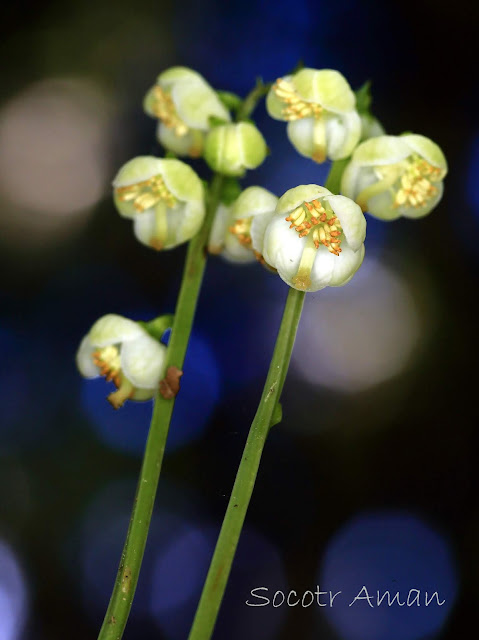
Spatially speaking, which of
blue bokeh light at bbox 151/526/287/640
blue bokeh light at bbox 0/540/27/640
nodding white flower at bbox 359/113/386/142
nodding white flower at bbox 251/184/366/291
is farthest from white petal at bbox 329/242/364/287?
blue bokeh light at bbox 0/540/27/640

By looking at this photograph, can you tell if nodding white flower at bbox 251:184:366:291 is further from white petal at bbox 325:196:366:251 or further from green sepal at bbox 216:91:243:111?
green sepal at bbox 216:91:243:111

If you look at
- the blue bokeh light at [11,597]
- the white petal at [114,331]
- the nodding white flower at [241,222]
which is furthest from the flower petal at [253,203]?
the blue bokeh light at [11,597]

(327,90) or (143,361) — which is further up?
(327,90)

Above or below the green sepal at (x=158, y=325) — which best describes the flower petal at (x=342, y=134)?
above

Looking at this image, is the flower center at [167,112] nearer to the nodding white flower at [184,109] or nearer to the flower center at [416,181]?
the nodding white flower at [184,109]

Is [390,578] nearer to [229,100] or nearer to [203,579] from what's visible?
[203,579]

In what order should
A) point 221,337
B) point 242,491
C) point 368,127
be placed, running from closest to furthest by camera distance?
1. point 242,491
2. point 368,127
3. point 221,337

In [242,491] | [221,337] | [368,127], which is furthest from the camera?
[221,337]

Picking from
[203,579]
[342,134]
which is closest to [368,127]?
[342,134]
